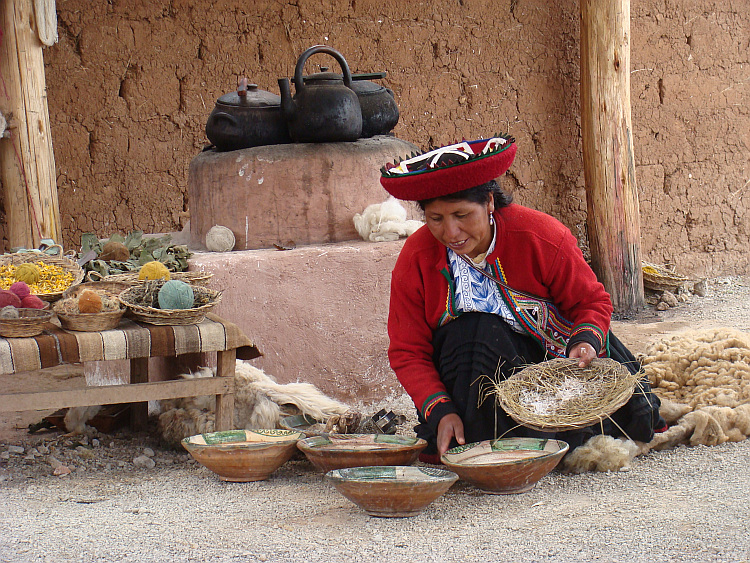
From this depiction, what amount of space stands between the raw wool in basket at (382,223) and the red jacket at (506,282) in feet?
4.12

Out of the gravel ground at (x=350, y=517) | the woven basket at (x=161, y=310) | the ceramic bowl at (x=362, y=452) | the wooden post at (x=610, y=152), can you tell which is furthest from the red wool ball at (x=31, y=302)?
the wooden post at (x=610, y=152)

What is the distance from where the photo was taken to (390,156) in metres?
4.27

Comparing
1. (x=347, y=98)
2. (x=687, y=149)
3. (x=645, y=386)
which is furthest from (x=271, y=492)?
(x=687, y=149)

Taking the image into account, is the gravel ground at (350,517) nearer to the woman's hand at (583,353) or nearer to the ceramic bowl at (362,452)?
the ceramic bowl at (362,452)

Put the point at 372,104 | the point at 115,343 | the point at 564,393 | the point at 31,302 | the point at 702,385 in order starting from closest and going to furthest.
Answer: the point at 564,393 → the point at 115,343 → the point at 31,302 → the point at 702,385 → the point at 372,104

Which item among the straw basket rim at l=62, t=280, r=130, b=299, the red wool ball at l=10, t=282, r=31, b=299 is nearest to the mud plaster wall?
the straw basket rim at l=62, t=280, r=130, b=299

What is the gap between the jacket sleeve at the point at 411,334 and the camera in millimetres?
2760

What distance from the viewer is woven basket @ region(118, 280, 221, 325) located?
3029mm

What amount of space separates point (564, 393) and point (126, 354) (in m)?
1.49

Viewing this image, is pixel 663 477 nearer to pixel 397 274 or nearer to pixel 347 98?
pixel 397 274

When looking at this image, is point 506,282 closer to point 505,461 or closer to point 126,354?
point 505,461

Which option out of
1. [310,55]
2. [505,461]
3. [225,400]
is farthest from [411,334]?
[310,55]

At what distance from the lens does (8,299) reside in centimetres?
296

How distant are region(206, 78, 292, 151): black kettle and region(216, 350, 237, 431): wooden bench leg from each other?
1431 mm
